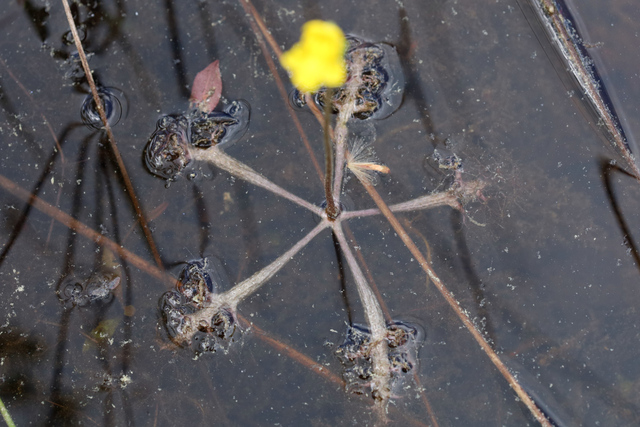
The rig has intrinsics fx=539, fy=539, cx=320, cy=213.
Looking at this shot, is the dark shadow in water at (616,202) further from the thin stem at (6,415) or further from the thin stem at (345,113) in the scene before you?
the thin stem at (6,415)

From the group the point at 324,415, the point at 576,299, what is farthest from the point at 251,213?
the point at 576,299

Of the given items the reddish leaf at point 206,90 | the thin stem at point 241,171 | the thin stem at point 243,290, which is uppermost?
the reddish leaf at point 206,90

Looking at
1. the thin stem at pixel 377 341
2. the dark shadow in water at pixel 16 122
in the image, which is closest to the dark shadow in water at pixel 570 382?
the thin stem at pixel 377 341

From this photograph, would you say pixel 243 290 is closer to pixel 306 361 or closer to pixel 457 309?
pixel 306 361

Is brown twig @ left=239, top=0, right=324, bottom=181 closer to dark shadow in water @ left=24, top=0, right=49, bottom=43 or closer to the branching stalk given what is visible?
the branching stalk

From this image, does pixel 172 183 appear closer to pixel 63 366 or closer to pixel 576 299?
pixel 63 366

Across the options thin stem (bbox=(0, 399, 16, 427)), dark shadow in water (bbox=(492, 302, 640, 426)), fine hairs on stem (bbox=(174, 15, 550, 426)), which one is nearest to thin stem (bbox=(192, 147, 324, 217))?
fine hairs on stem (bbox=(174, 15, 550, 426))
